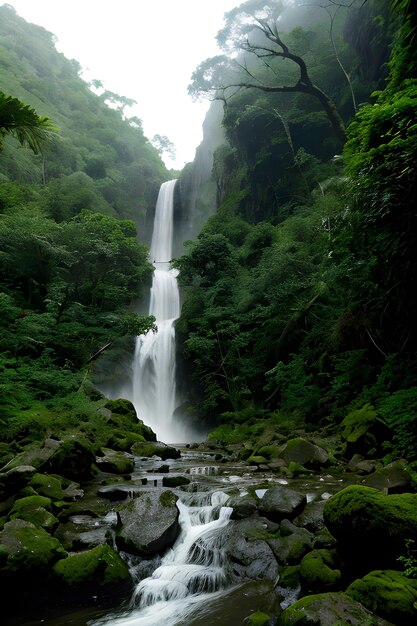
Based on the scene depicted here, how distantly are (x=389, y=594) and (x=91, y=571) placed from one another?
3.35 metres

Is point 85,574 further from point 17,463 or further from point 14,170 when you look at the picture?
point 14,170

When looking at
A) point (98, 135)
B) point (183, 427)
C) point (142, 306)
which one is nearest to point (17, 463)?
point (183, 427)

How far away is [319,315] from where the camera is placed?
16.2 m

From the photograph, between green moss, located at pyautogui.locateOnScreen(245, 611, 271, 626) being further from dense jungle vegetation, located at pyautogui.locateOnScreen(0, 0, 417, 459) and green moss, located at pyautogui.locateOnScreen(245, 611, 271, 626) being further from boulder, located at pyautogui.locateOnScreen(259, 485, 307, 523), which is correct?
dense jungle vegetation, located at pyautogui.locateOnScreen(0, 0, 417, 459)

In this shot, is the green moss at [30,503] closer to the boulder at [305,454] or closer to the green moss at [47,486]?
the green moss at [47,486]

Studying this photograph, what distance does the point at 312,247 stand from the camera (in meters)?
18.6

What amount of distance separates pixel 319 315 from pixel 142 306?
16985mm

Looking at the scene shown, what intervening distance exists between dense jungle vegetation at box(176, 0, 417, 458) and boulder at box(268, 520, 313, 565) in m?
3.12

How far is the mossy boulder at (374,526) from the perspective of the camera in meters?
3.95

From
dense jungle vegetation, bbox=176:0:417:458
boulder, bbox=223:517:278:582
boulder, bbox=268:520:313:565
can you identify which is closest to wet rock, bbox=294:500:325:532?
boulder, bbox=268:520:313:565

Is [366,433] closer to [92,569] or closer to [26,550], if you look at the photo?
[92,569]

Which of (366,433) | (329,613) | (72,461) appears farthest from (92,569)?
(366,433)

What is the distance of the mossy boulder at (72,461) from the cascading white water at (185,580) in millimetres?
2857

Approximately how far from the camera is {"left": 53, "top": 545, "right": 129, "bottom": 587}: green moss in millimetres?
4750
